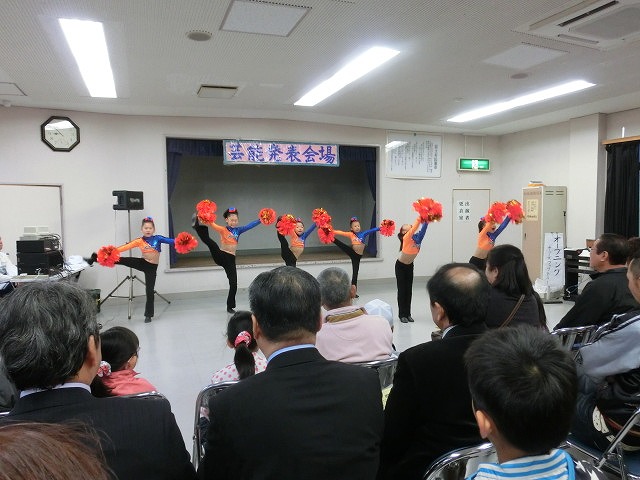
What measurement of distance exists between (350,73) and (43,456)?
5.13 metres

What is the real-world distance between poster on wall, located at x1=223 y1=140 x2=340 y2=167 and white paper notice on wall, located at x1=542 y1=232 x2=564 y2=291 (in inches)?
152

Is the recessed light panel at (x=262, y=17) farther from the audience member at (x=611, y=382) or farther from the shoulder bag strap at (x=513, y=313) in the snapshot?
the audience member at (x=611, y=382)

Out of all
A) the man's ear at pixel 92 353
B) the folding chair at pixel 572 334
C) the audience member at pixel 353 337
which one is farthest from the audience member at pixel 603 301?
the man's ear at pixel 92 353

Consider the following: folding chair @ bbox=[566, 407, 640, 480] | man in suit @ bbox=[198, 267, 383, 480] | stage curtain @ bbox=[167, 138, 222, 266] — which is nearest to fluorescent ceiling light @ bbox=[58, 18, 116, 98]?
stage curtain @ bbox=[167, 138, 222, 266]

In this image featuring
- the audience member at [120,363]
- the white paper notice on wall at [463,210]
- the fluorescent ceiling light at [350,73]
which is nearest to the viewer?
the audience member at [120,363]

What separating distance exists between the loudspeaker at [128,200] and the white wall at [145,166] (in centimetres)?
60

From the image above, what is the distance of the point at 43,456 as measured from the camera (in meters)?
0.42

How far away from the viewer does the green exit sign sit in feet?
29.8

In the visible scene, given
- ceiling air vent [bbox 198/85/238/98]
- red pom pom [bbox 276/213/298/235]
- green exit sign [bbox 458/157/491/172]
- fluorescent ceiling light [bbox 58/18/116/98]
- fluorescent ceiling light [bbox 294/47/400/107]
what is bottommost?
red pom pom [bbox 276/213/298/235]

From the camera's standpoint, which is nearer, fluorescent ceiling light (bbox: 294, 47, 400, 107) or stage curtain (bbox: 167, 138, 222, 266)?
fluorescent ceiling light (bbox: 294, 47, 400, 107)

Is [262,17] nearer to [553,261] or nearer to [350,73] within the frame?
[350,73]

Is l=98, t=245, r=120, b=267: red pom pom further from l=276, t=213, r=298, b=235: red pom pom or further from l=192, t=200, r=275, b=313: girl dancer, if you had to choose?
l=276, t=213, r=298, b=235: red pom pom

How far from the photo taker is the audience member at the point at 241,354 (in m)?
1.77

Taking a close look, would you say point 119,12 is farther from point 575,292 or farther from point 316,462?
point 575,292
